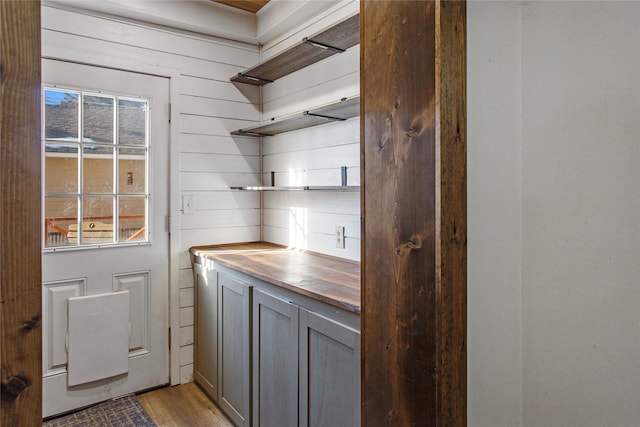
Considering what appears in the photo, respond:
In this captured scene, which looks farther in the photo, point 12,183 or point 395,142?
point 395,142

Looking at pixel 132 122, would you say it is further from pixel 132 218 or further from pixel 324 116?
pixel 324 116

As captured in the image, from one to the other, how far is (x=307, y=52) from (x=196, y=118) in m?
0.93

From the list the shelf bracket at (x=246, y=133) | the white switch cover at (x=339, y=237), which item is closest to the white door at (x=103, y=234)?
the shelf bracket at (x=246, y=133)

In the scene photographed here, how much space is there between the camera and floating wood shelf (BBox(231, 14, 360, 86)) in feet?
6.51

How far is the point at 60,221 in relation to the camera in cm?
231

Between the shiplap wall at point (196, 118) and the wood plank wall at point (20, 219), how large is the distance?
218 cm

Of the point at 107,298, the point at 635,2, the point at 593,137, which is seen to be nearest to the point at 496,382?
the point at 593,137

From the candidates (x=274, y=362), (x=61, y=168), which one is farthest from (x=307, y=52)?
(x=274, y=362)

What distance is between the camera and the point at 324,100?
2406mm

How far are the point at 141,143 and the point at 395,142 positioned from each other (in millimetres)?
2013

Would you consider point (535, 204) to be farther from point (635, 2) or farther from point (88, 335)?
point (88, 335)

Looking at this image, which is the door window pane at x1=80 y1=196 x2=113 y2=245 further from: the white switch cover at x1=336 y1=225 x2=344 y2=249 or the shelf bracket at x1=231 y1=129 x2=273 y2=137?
the white switch cover at x1=336 y1=225 x2=344 y2=249

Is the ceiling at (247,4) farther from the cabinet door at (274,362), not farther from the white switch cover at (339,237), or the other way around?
the cabinet door at (274,362)

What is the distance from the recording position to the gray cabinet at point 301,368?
1.43 metres
